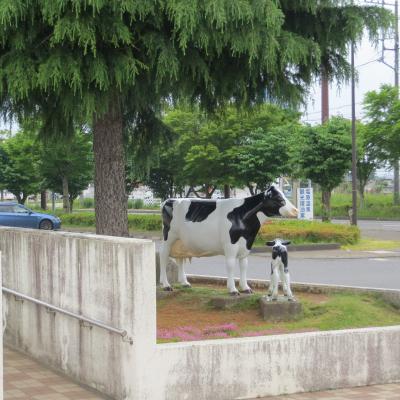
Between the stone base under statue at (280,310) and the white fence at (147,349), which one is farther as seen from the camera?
the stone base under statue at (280,310)

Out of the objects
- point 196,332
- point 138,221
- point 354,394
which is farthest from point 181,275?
point 138,221

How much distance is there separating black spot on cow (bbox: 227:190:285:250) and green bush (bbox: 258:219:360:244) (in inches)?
490

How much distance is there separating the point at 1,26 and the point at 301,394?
177 inches

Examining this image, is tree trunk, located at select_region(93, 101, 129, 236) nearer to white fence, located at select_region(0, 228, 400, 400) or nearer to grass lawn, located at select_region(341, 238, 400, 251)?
white fence, located at select_region(0, 228, 400, 400)

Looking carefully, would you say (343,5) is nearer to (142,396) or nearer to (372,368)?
(372,368)

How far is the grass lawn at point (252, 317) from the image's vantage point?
25.0 ft

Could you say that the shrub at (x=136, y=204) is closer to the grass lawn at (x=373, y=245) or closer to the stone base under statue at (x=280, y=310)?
the grass lawn at (x=373, y=245)

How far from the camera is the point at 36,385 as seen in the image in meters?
6.43

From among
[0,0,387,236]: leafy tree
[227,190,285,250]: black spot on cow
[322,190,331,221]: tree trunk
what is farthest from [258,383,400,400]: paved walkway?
[322,190,331,221]: tree trunk

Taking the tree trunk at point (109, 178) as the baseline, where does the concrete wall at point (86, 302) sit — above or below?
below

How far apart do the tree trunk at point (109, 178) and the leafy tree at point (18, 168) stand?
31256 millimetres

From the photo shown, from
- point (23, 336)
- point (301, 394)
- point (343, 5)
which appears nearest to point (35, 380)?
point (23, 336)

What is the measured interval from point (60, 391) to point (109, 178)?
3546 millimetres

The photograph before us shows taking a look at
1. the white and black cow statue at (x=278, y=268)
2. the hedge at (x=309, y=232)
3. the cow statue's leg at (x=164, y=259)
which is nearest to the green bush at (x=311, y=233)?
the hedge at (x=309, y=232)
